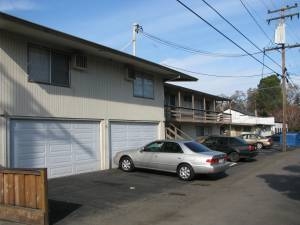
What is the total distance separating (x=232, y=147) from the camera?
2495cm

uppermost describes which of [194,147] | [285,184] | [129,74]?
[129,74]

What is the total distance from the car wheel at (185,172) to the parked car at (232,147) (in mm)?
8519

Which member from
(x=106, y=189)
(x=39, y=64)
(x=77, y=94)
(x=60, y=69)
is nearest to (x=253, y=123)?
(x=77, y=94)

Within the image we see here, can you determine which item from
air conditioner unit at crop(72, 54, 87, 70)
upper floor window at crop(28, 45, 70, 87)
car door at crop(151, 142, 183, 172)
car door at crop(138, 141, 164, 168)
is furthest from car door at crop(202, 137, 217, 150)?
upper floor window at crop(28, 45, 70, 87)

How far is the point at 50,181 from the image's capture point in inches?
608

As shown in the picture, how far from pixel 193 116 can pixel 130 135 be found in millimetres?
13724

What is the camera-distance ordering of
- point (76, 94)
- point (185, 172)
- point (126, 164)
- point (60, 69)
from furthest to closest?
1. point (126, 164)
2. point (76, 94)
3. point (60, 69)
4. point (185, 172)

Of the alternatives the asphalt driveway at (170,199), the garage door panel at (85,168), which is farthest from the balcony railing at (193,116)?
Result: the asphalt driveway at (170,199)

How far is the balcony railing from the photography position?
29938 mm

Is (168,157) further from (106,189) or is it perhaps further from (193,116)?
(193,116)

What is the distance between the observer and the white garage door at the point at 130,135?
20.4 m

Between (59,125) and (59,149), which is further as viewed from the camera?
(59,125)

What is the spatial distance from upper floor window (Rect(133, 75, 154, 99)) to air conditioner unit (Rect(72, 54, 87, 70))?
15.3 ft

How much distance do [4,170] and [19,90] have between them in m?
5.58
